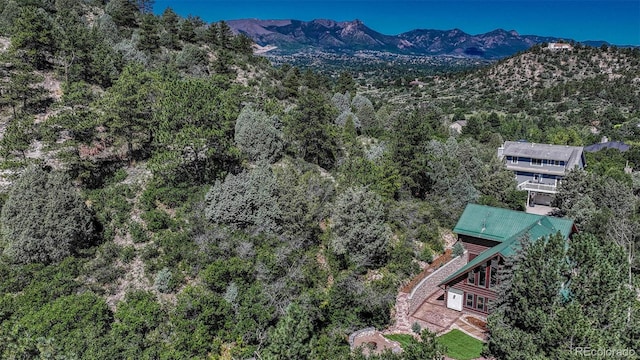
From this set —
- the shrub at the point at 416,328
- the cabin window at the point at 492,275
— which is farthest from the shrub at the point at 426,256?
the shrub at the point at 416,328

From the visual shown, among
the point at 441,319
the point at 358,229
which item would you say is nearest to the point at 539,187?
the point at 441,319

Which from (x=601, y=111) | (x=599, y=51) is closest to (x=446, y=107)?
(x=601, y=111)

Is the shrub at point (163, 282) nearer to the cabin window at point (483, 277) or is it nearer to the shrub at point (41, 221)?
the shrub at point (41, 221)

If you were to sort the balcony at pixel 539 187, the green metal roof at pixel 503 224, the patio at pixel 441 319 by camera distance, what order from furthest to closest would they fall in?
1. the balcony at pixel 539 187
2. the green metal roof at pixel 503 224
3. the patio at pixel 441 319

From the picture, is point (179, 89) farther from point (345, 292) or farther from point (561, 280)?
point (561, 280)

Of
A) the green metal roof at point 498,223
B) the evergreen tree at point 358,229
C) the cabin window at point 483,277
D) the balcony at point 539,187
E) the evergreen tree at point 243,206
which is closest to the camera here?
the cabin window at point 483,277

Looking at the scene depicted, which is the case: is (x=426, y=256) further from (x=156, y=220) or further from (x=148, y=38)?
(x=148, y=38)

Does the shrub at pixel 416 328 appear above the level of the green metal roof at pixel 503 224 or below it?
below
